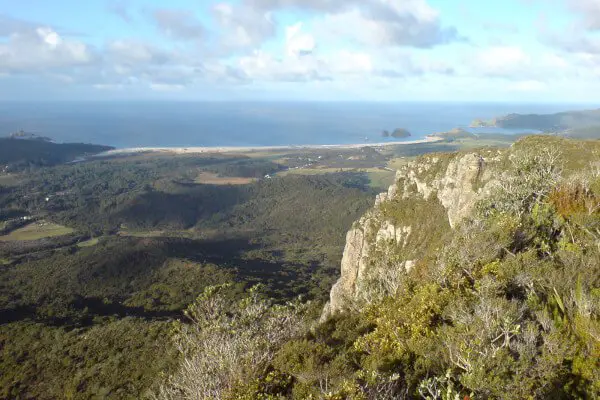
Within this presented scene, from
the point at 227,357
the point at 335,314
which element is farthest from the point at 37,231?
the point at 227,357

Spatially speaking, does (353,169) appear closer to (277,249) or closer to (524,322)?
(277,249)

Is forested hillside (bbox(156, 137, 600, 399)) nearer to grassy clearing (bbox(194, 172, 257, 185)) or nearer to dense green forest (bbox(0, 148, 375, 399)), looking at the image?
dense green forest (bbox(0, 148, 375, 399))

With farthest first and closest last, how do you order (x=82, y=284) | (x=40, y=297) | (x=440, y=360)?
(x=82, y=284)
(x=40, y=297)
(x=440, y=360)

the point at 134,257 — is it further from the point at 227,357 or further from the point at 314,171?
the point at 314,171

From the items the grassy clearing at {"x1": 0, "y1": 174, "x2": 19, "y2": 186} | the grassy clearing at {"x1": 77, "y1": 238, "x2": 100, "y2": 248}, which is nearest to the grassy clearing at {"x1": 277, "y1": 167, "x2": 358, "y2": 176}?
the grassy clearing at {"x1": 77, "y1": 238, "x2": 100, "y2": 248}

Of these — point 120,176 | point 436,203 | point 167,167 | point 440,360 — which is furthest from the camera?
point 167,167

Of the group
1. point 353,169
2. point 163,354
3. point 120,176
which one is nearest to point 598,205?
point 163,354

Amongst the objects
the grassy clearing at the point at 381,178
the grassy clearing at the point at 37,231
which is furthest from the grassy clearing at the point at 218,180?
the grassy clearing at the point at 37,231
